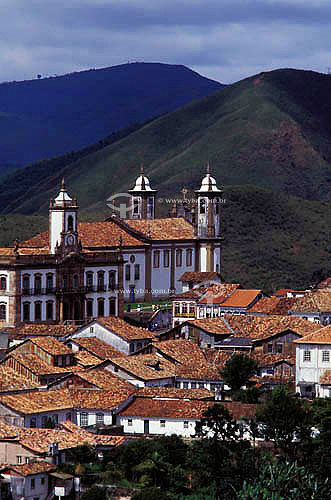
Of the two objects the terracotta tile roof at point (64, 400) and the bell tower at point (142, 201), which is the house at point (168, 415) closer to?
the terracotta tile roof at point (64, 400)

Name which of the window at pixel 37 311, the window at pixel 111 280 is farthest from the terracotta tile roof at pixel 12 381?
the window at pixel 111 280

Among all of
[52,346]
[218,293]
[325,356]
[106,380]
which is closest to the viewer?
[106,380]

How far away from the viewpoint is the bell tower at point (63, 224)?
294 ft

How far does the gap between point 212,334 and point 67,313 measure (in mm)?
12372

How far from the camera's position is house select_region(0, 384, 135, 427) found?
60.5 meters

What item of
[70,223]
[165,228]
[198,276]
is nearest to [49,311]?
[70,223]

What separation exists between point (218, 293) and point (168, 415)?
29.7 metres

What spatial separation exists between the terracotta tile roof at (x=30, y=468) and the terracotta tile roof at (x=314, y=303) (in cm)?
3263

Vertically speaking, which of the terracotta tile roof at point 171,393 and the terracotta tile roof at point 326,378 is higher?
the terracotta tile roof at point 326,378

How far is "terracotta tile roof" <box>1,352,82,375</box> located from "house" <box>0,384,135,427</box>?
466 cm

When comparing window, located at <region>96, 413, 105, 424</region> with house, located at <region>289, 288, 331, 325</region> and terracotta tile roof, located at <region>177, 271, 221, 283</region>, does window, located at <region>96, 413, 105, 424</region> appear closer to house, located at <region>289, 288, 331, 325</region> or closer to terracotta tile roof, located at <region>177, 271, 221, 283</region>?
house, located at <region>289, 288, 331, 325</region>

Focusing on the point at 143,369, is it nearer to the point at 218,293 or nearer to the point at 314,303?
the point at 314,303

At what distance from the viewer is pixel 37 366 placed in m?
70.1

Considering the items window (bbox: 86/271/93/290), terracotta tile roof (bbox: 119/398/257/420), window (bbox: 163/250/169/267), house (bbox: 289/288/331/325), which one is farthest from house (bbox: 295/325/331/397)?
window (bbox: 163/250/169/267)
